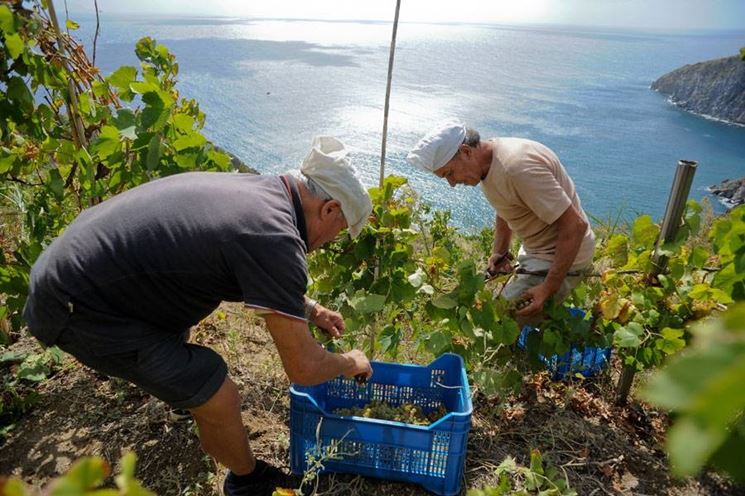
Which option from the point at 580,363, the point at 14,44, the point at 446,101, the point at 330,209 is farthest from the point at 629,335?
the point at 446,101

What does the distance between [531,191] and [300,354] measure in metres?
1.28

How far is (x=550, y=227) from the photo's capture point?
2.61 metres

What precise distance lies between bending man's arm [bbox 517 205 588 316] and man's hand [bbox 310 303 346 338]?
859mm

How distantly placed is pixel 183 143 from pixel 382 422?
1.36 metres

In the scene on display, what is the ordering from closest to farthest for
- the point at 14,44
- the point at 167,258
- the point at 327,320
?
the point at 167,258 < the point at 14,44 < the point at 327,320

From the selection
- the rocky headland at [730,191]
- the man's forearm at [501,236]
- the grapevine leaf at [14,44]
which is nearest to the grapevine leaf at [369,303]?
the man's forearm at [501,236]

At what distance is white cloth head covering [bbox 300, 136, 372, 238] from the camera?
1669 millimetres

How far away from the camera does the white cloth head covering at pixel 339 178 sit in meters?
1.67

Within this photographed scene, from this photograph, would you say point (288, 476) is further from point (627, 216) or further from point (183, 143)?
point (627, 216)

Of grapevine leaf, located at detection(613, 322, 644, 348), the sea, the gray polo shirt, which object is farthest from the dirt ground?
the sea

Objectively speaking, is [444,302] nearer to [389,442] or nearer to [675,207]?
[389,442]

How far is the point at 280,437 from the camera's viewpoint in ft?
7.61

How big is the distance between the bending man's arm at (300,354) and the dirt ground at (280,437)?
0.63 meters

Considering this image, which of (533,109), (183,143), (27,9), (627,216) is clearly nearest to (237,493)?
(183,143)
